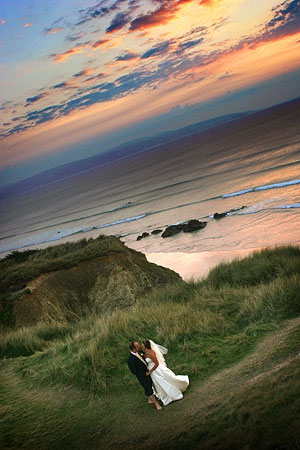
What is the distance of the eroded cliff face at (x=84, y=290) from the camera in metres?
16.0

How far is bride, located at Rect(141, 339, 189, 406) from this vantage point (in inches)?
315

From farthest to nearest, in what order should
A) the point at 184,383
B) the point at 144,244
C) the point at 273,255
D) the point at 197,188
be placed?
the point at 197,188, the point at 144,244, the point at 273,255, the point at 184,383

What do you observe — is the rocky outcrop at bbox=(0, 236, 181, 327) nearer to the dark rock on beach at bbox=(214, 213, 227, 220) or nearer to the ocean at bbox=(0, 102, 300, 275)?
the ocean at bbox=(0, 102, 300, 275)

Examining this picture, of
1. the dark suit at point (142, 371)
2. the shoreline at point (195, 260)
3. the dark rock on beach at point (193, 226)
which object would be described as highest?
the dark suit at point (142, 371)

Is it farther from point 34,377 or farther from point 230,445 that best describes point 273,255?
point 230,445

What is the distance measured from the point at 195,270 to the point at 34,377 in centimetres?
1422

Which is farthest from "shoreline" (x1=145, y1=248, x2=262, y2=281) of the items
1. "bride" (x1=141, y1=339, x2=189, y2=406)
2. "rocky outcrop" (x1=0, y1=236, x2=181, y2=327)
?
"bride" (x1=141, y1=339, x2=189, y2=406)

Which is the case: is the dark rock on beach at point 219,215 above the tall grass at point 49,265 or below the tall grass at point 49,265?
below

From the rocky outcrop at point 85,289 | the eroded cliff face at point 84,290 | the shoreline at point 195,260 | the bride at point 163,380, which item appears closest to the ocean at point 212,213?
the shoreline at point 195,260

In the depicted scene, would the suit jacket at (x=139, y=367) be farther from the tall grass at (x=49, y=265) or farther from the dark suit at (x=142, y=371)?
the tall grass at (x=49, y=265)

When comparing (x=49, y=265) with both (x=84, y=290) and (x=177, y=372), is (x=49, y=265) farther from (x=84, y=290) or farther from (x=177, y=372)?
(x=177, y=372)

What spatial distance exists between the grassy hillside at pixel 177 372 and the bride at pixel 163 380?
0.19m

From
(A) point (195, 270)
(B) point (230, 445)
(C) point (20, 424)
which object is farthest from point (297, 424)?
(A) point (195, 270)

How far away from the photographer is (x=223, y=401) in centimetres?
705
